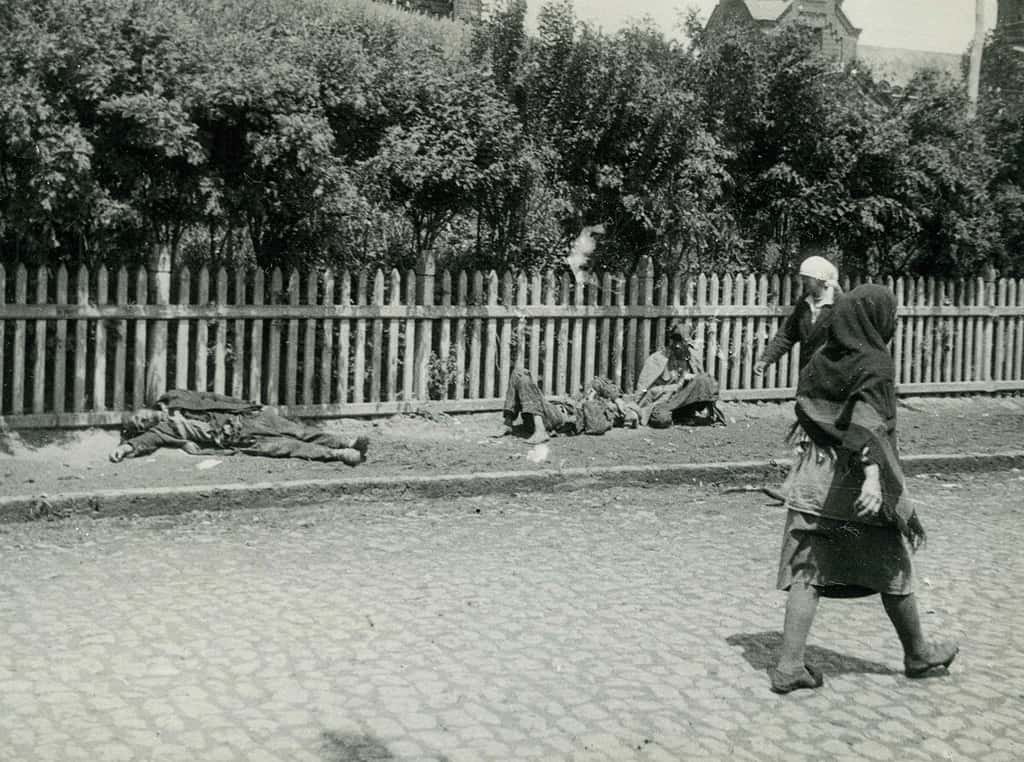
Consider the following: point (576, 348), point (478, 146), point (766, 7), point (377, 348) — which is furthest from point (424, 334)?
point (766, 7)

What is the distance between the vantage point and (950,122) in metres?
16.1

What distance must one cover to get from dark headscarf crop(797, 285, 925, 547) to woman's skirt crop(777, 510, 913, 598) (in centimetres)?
11

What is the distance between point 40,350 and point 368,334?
3337 millimetres

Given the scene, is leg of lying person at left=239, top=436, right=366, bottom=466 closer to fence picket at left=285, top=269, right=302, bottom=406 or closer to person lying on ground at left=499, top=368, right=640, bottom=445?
fence picket at left=285, top=269, right=302, bottom=406

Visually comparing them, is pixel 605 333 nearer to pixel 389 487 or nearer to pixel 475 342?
pixel 475 342

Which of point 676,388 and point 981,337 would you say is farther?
point 981,337

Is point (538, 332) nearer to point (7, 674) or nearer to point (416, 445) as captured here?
point (416, 445)

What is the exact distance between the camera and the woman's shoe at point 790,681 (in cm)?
511

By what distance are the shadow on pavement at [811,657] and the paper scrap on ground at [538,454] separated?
488 centimetres

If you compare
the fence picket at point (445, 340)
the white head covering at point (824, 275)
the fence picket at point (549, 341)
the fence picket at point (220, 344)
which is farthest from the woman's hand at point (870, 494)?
the fence picket at point (549, 341)

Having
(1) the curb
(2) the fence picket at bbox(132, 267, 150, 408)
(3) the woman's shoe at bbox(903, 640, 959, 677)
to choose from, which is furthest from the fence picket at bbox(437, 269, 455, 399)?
(3) the woman's shoe at bbox(903, 640, 959, 677)

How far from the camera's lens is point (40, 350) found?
1020 centimetres

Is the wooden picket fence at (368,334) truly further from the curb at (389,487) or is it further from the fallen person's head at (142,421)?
the curb at (389,487)

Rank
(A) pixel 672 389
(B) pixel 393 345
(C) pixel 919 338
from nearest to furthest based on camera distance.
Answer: (B) pixel 393 345 → (A) pixel 672 389 → (C) pixel 919 338
